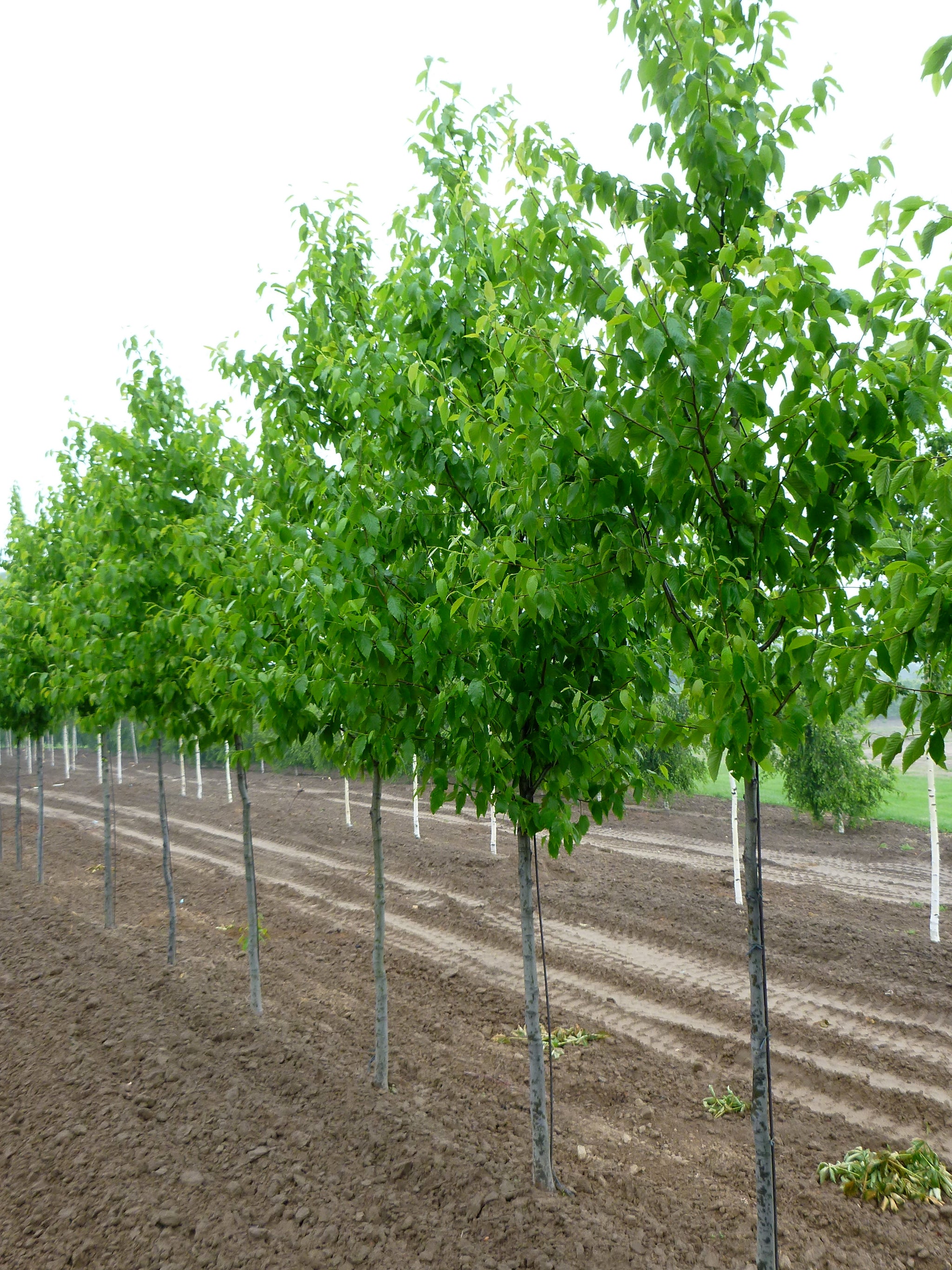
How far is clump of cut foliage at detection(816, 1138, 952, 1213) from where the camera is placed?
522cm

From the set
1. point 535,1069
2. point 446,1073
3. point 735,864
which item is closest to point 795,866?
point 735,864

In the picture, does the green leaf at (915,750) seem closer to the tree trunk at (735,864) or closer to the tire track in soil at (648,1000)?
the tire track in soil at (648,1000)

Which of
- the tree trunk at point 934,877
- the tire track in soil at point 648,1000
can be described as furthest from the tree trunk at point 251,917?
the tree trunk at point 934,877

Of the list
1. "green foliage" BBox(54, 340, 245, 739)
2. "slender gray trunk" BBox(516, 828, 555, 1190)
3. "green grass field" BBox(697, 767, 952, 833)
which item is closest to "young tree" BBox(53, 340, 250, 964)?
"green foliage" BBox(54, 340, 245, 739)

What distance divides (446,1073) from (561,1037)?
154cm

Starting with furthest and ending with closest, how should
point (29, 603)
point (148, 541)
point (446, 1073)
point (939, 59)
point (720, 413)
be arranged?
point (29, 603)
point (148, 541)
point (446, 1073)
point (720, 413)
point (939, 59)

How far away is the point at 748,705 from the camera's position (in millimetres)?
3061

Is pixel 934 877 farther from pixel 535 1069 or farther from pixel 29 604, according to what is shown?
pixel 29 604

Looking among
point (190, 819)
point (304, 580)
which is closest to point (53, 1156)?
point (304, 580)

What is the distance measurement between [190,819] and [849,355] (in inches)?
893

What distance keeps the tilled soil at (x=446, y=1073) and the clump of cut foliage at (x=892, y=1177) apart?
0.13 metres

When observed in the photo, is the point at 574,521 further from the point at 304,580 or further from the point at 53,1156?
the point at 53,1156

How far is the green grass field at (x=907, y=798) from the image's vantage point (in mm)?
A: 23688

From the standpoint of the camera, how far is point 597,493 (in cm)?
321
